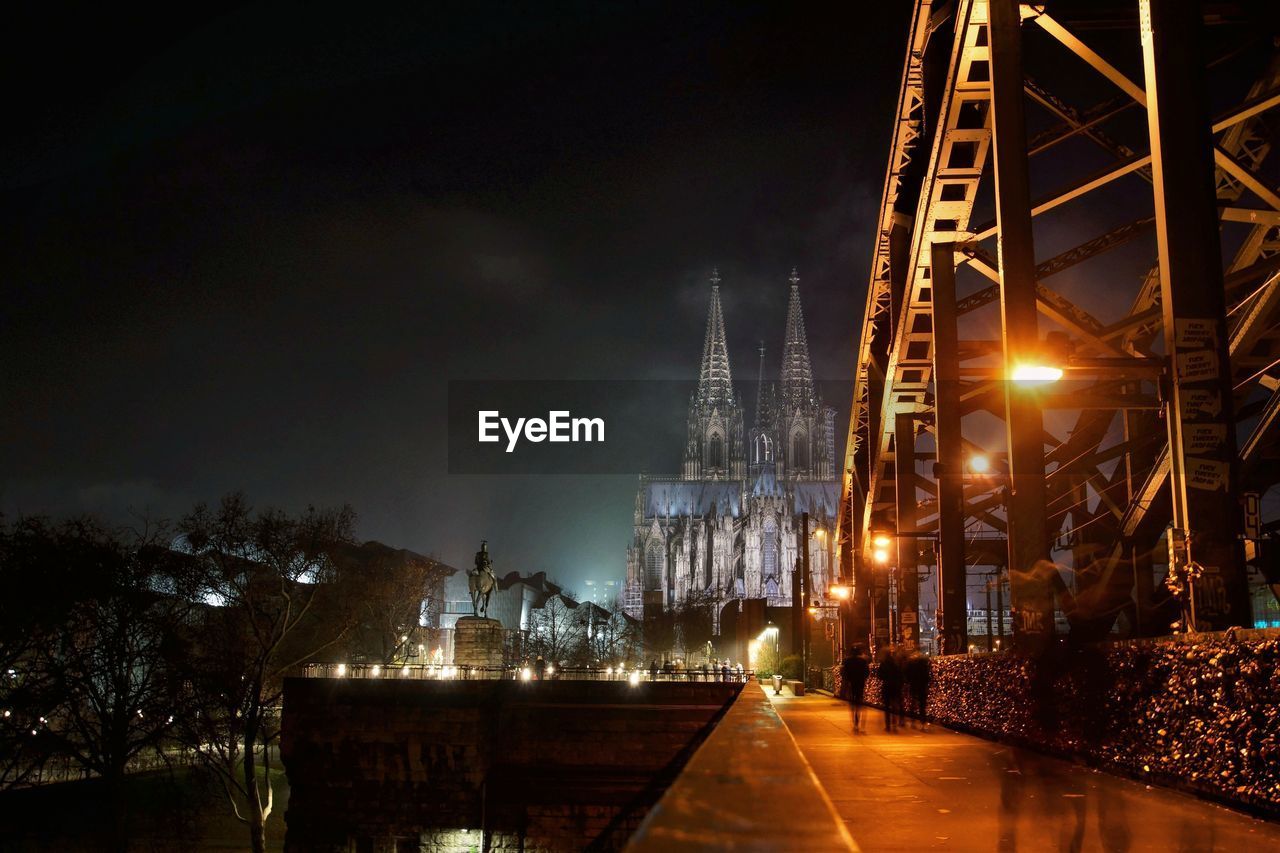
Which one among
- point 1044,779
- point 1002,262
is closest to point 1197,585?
point 1044,779

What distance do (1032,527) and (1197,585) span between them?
12.1 ft

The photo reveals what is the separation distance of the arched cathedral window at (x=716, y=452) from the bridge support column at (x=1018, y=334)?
4791 inches

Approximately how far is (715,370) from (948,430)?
402ft

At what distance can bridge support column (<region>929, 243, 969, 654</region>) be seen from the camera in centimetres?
1636

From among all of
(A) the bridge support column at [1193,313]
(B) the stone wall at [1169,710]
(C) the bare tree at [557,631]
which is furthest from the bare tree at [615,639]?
(A) the bridge support column at [1193,313]

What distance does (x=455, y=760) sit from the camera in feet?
100

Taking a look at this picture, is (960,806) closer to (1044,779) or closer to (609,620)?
(1044,779)

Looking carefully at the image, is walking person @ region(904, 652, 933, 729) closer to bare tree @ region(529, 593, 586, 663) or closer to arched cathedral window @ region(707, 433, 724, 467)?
bare tree @ region(529, 593, 586, 663)

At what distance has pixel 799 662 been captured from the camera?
46.8 metres

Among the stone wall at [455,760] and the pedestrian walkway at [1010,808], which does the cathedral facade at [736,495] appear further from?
the pedestrian walkway at [1010,808]

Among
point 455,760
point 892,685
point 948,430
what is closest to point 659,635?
point 455,760

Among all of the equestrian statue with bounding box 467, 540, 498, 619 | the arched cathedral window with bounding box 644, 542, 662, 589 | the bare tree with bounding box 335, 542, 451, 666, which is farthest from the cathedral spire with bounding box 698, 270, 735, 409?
the equestrian statue with bounding box 467, 540, 498, 619

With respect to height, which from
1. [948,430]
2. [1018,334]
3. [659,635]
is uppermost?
[1018,334]

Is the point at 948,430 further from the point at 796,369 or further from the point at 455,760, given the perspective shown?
the point at 796,369
